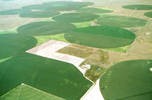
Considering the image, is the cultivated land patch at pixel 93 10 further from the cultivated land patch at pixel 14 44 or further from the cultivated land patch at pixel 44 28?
the cultivated land patch at pixel 14 44

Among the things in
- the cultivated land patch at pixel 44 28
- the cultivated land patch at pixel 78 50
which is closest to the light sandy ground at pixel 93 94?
the cultivated land patch at pixel 78 50

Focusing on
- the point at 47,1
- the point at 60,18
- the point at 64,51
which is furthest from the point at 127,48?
the point at 47,1

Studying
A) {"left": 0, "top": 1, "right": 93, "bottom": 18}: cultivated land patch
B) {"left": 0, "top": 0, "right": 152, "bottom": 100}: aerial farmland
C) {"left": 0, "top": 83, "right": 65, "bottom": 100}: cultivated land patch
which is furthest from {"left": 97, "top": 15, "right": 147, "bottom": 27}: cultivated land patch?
{"left": 0, "top": 83, "right": 65, "bottom": 100}: cultivated land patch

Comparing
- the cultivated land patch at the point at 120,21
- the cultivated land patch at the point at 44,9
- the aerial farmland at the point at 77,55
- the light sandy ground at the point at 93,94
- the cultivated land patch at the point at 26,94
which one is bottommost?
the light sandy ground at the point at 93,94

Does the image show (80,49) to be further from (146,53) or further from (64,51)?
(146,53)

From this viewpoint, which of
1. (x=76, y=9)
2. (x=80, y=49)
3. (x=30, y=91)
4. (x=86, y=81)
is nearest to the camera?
(x=30, y=91)

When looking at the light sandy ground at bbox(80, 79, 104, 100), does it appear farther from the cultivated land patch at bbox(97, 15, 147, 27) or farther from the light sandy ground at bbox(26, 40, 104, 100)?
the cultivated land patch at bbox(97, 15, 147, 27)

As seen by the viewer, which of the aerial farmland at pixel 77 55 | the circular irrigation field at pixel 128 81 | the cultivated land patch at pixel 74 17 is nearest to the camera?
the circular irrigation field at pixel 128 81
